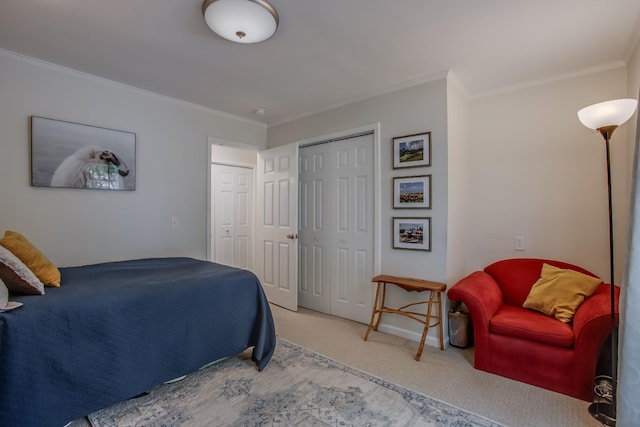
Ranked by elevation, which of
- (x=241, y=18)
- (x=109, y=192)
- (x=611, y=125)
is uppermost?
(x=241, y=18)

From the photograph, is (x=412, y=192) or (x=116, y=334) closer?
(x=116, y=334)

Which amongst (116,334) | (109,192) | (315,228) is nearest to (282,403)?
(116,334)

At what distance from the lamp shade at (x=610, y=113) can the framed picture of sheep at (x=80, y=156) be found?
377cm

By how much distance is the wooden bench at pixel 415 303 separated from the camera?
2.65m

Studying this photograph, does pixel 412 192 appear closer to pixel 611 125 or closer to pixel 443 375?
pixel 611 125

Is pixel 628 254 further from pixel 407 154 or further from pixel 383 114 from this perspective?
pixel 383 114

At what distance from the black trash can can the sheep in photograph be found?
3365 millimetres

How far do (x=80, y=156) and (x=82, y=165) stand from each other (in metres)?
0.08

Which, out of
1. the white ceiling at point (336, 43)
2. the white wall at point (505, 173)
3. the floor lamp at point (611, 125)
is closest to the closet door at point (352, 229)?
the white wall at point (505, 173)

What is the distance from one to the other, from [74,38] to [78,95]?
2.30 feet

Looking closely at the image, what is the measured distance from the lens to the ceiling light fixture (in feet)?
5.71

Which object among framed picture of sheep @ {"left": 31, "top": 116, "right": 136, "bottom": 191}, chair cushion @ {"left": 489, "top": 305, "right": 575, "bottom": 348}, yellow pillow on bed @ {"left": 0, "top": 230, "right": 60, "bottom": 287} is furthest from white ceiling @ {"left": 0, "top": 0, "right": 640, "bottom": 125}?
chair cushion @ {"left": 489, "top": 305, "right": 575, "bottom": 348}

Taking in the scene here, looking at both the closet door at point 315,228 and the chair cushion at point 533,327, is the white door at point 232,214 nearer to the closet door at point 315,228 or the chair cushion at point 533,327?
the closet door at point 315,228

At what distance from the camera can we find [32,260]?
1.92 meters
